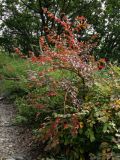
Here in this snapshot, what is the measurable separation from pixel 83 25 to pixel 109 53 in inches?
425

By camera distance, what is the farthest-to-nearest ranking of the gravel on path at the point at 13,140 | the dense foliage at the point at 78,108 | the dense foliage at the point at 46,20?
the dense foliage at the point at 46,20 → the gravel on path at the point at 13,140 → the dense foliage at the point at 78,108

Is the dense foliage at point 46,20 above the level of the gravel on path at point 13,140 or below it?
above

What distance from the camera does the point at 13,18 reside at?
15969mm

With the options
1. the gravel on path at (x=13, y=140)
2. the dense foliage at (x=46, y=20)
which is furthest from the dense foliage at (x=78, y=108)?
the dense foliage at (x=46, y=20)

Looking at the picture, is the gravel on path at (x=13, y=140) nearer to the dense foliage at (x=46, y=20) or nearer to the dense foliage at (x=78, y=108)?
the dense foliage at (x=78, y=108)

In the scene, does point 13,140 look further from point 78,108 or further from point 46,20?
point 46,20

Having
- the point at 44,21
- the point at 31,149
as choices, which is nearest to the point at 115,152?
the point at 31,149

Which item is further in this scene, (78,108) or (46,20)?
(46,20)

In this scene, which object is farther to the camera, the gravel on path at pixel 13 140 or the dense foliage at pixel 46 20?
the dense foliage at pixel 46 20

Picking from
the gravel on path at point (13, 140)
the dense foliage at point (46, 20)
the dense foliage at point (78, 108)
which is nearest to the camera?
the dense foliage at point (78, 108)

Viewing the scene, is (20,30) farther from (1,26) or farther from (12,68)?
(12,68)

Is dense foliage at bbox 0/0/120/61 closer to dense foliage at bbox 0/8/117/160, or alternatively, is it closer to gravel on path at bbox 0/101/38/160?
gravel on path at bbox 0/101/38/160

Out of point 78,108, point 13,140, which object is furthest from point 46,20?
point 78,108

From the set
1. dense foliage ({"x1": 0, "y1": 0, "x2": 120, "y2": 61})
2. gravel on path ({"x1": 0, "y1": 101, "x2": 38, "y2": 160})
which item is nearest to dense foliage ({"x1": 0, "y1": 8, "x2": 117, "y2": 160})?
gravel on path ({"x1": 0, "y1": 101, "x2": 38, "y2": 160})
